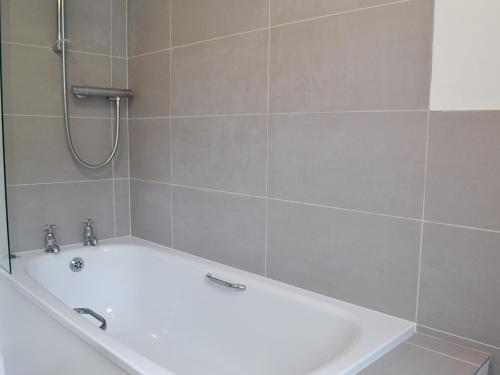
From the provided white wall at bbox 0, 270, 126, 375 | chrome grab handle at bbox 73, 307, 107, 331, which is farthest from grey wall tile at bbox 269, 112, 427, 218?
chrome grab handle at bbox 73, 307, 107, 331

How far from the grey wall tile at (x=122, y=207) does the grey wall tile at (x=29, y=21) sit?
814mm

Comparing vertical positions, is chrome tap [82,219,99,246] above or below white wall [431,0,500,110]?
below

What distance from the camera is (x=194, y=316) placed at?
2020mm

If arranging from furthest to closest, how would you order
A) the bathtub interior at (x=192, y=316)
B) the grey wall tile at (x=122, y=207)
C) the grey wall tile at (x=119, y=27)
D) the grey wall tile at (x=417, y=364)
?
the grey wall tile at (x=122, y=207) < the grey wall tile at (x=119, y=27) < the bathtub interior at (x=192, y=316) < the grey wall tile at (x=417, y=364)

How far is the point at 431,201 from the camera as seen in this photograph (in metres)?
1.35

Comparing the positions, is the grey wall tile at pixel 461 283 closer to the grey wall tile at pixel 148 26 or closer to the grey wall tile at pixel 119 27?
the grey wall tile at pixel 148 26

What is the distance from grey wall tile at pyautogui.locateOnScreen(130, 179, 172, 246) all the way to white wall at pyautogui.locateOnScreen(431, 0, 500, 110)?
142cm

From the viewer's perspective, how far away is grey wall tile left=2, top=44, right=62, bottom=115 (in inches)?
83.9

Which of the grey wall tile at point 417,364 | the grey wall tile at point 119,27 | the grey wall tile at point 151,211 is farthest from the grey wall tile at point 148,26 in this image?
the grey wall tile at point 417,364

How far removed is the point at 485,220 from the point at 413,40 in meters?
0.56

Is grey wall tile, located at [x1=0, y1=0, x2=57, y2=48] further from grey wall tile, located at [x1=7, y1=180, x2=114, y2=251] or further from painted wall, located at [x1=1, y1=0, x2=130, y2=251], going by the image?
grey wall tile, located at [x1=7, y1=180, x2=114, y2=251]

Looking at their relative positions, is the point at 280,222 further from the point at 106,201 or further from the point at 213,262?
the point at 106,201

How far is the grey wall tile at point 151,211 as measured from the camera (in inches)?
91.4

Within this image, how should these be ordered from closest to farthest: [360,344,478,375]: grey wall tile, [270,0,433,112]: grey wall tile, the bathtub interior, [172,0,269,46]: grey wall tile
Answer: [360,344,478,375]: grey wall tile → [270,0,433,112]: grey wall tile → the bathtub interior → [172,0,269,46]: grey wall tile
